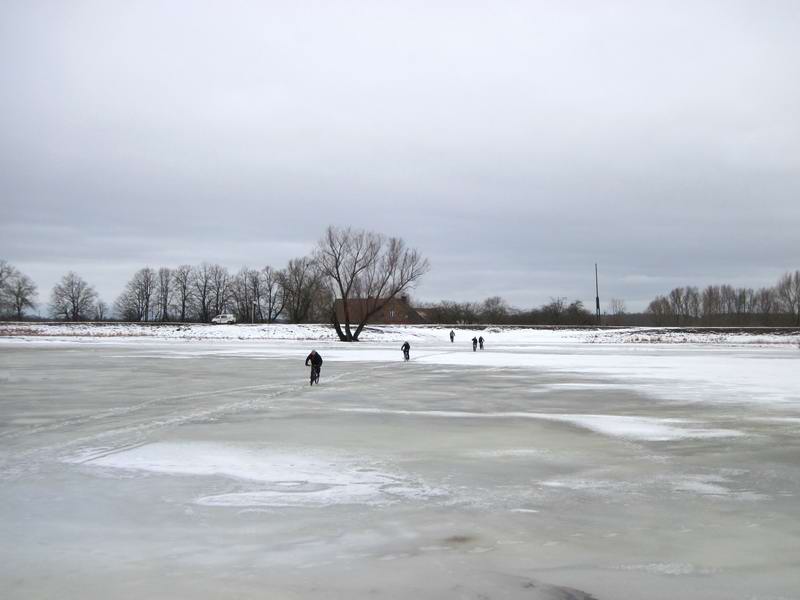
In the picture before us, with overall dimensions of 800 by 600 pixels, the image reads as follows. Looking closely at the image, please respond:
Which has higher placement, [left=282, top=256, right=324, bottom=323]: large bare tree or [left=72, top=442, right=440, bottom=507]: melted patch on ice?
[left=282, top=256, right=324, bottom=323]: large bare tree

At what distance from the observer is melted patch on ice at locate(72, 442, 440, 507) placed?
24.2ft

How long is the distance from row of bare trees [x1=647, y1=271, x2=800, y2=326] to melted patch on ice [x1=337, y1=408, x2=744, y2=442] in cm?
9070

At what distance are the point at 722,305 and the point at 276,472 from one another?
12525cm

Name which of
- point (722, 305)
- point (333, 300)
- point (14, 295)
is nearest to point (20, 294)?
point (14, 295)

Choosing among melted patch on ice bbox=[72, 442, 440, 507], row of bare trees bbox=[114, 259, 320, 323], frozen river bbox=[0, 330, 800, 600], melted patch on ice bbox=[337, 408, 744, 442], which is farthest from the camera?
row of bare trees bbox=[114, 259, 320, 323]

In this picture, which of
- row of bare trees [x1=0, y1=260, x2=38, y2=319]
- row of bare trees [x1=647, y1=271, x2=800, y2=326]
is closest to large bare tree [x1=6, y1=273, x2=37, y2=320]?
row of bare trees [x1=0, y1=260, x2=38, y2=319]

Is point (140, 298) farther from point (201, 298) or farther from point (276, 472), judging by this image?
point (276, 472)

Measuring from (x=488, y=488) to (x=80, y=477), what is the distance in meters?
5.06

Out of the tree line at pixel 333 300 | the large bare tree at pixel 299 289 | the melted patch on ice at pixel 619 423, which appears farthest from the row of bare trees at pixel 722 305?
the melted patch on ice at pixel 619 423

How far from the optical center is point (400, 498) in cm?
735

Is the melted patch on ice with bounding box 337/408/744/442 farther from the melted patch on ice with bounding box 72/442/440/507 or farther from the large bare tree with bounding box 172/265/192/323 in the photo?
the large bare tree with bounding box 172/265/192/323

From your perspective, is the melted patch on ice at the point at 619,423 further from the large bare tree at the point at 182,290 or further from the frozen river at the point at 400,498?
the large bare tree at the point at 182,290

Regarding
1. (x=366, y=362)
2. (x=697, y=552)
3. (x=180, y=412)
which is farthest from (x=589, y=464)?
(x=366, y=362)

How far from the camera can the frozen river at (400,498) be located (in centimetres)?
509
